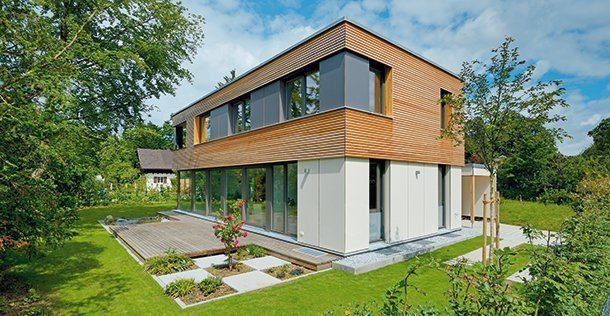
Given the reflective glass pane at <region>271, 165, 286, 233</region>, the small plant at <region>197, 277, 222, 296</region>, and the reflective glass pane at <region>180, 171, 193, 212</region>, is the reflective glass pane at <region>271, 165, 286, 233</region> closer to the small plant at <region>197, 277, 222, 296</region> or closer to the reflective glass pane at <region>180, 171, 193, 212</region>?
the small plant at <region>197, 277, 222, 296</region>

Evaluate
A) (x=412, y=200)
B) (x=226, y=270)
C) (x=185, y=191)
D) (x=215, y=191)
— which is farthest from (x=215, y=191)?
(x=412, y=200)

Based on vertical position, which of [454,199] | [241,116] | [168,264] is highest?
[241,116]

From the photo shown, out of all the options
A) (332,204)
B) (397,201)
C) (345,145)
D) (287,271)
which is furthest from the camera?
(397,201)

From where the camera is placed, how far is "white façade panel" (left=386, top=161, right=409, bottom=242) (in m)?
9.68

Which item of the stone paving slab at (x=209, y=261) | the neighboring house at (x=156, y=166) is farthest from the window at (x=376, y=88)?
the neighboring house at (x=156, y=166)

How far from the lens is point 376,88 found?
32.2 feet

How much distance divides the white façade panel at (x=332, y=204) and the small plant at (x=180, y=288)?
3.78 metres

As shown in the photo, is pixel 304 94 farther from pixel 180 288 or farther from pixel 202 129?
pixel 202 129

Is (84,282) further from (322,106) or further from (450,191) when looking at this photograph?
(450,191)

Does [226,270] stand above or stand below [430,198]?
below

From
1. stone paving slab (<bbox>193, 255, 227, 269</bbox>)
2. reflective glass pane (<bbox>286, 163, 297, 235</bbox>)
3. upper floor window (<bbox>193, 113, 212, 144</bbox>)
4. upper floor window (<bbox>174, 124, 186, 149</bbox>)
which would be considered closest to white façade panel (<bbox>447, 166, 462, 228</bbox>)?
reflective glass pane (<bbox>286, 163, 297, 235</bbox>)

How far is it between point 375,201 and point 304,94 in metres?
4.19

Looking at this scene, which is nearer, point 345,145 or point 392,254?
point 345,145

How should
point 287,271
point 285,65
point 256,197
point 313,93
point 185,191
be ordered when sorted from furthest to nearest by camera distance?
1. point 185,191
2. point 256,197
3. point 285,65
4. point 313,93
5. point 287,271
